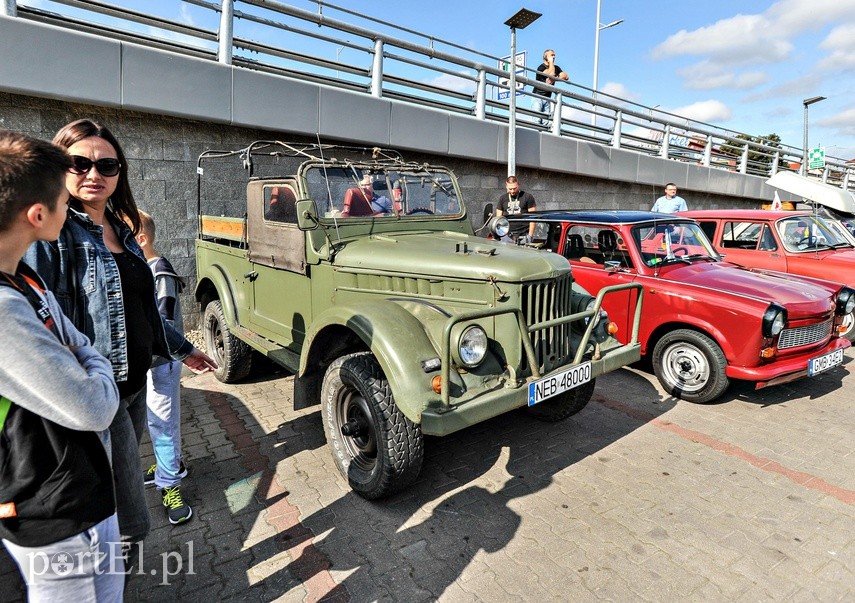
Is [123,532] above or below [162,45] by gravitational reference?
below

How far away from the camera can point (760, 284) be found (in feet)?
15.8

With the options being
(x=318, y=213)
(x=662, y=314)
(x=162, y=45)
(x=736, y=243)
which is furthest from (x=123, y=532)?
(x=736, y=243)

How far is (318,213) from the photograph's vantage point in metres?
3.88

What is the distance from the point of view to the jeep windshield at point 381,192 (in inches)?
156

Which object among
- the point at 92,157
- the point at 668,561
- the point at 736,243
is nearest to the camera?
the point at 92,157

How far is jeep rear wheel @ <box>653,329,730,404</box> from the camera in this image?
455 centimetres

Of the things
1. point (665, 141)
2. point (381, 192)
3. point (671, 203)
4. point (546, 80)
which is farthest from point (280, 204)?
point (665, 141)

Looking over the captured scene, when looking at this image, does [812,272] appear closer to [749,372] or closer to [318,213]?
[749,372]

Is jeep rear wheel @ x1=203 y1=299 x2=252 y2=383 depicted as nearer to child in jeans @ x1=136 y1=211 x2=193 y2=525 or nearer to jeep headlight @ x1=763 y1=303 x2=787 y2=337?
child in jeans @ x1=136 y1=211 x2=193 y2=525

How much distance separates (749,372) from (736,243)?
11.0ft

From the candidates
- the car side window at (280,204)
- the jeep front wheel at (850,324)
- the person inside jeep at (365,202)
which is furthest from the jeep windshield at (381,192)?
the jeep front wheel at (850,324)

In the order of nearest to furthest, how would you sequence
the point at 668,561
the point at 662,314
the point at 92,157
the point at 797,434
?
the point at 92,157, the point at 668,561, the point at 797,434, the point at 662,314

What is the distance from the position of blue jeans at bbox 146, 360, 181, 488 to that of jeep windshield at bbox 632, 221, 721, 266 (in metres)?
4.38

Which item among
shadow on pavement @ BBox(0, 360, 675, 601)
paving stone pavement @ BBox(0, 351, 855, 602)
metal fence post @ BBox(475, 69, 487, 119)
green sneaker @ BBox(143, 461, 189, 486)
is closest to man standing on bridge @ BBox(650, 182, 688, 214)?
metal fence post @ BBox(475, 69, 487, 119)
